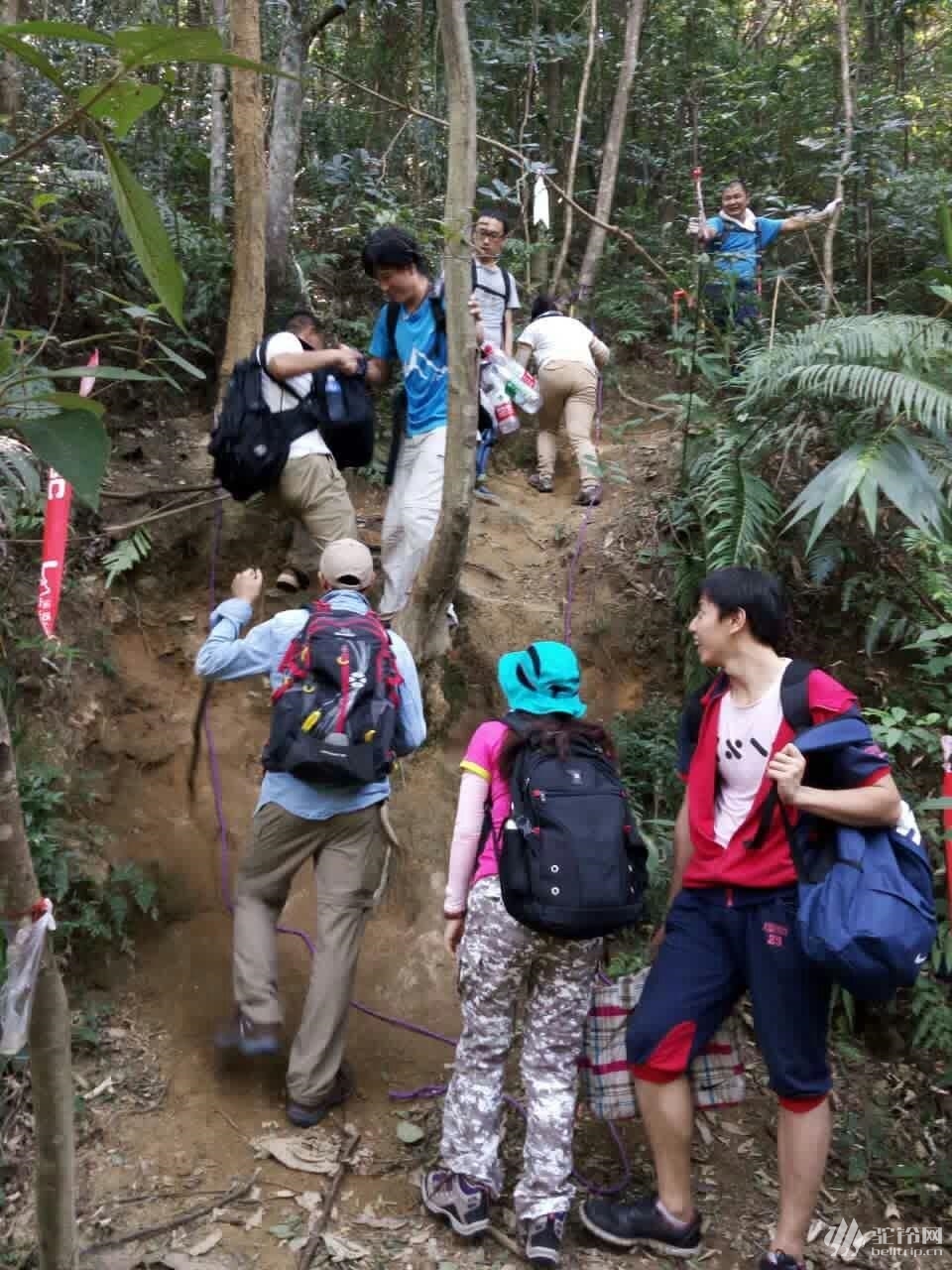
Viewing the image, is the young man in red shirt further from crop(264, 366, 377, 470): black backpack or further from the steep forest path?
crop(264, 366, 377, 470): black backpack

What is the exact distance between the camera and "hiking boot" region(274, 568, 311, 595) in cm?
610

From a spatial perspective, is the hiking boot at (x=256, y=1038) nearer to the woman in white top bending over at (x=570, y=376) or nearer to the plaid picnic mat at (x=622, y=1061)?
the plaid picnic mat at (x=622, y=1061)

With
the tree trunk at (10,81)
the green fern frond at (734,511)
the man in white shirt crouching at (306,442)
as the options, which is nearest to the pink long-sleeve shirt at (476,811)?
the green fern frond at (734,511)

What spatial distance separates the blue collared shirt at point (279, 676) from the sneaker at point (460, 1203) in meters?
1.30

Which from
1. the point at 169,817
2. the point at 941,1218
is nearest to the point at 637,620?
the point at 169,817

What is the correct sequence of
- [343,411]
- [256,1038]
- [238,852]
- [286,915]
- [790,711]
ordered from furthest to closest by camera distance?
[343,411] < [238,852] < [286,915] < [256,1038] < [790,711]

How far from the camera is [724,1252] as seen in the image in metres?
3.55

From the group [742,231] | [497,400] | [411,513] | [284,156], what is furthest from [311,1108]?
[742,231]

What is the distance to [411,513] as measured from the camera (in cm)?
549

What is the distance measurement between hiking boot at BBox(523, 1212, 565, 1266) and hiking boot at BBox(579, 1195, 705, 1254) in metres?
0.20

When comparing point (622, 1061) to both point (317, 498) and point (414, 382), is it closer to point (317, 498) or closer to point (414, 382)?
point (317, 498)

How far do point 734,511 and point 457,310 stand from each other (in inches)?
72.8

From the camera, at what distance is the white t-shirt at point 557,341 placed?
24.7ft

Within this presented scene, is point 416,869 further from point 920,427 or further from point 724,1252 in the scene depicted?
point 920,427
